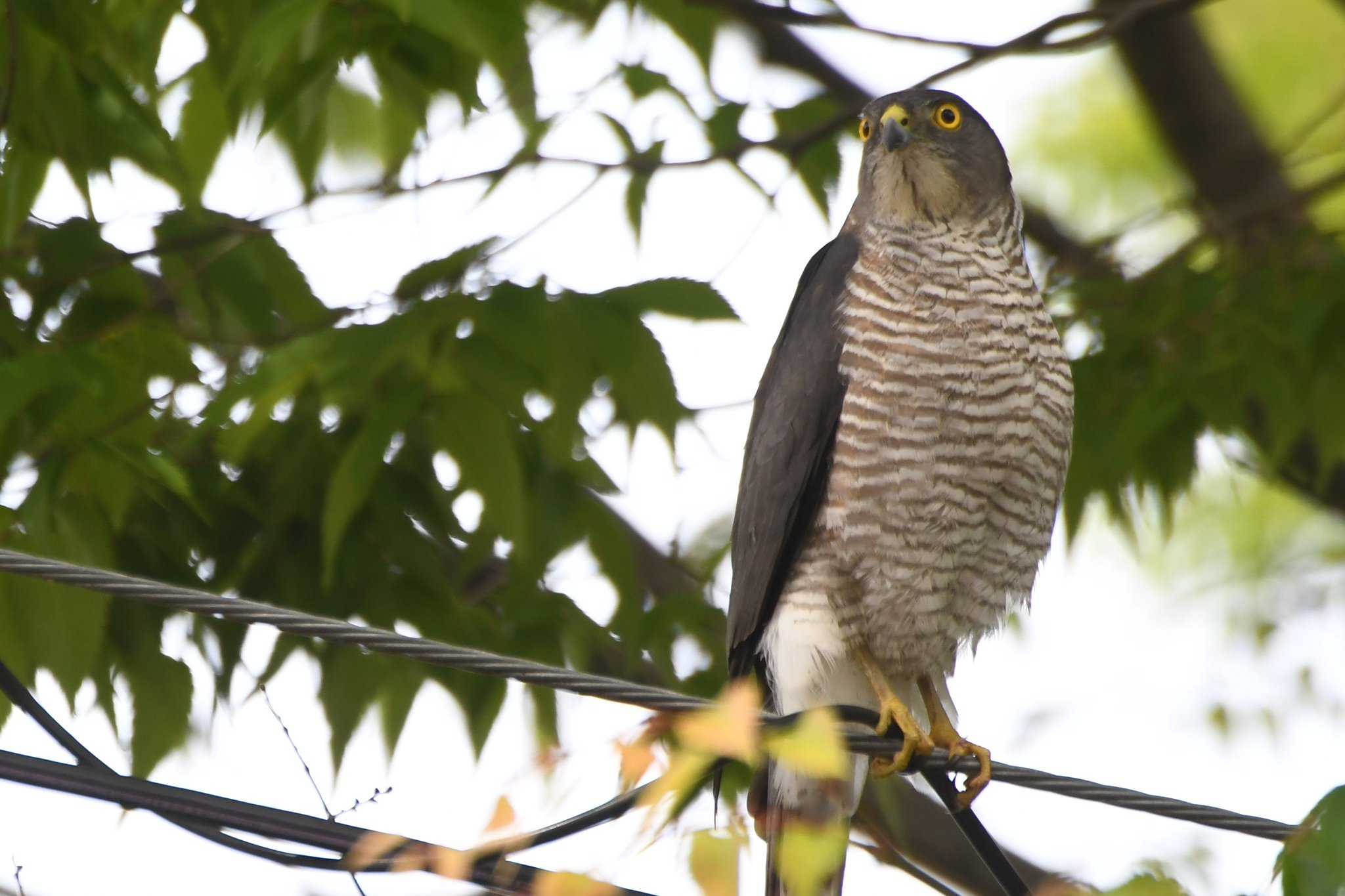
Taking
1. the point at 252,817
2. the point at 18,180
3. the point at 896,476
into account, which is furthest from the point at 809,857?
the point at 18,180

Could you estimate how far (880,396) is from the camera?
4.02 m

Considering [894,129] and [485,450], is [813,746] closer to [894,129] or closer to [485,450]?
[485,450]

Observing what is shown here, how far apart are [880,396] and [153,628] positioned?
1.86 m

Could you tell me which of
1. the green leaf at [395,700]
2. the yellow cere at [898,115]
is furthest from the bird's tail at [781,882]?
the yellow cere at [898,115]

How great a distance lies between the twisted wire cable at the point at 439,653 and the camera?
2.54m

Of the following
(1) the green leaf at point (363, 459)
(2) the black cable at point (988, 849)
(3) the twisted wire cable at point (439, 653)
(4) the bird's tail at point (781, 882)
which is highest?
(1) the green leaf at point (363, 459)

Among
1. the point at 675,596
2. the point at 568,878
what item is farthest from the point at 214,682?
the point at 568,878

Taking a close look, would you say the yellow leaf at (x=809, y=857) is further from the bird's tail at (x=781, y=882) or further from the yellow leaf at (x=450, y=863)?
the bird's tail at (x=781, y=882)

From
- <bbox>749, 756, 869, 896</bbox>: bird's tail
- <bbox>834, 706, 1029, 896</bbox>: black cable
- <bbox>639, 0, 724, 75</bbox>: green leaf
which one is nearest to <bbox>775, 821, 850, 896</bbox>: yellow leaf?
<bbox>834, 706, 1029, 896</bbox>: black cable

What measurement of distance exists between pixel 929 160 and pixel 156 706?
264cm

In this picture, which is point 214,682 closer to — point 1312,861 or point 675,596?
point 675,596

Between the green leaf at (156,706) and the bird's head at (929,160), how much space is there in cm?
231

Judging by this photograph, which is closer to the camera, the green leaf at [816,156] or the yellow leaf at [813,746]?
the yellow leaf at [813,746]

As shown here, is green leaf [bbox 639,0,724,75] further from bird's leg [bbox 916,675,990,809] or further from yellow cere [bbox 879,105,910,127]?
bird's leg [bbox 916,675,990,809]
